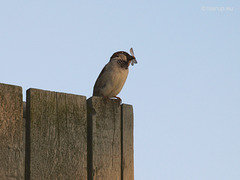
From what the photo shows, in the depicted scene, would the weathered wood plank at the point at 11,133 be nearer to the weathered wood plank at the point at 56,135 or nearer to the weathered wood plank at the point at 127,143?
the weathered wood plank at the point at 56,135

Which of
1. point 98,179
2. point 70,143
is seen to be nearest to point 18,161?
point 70,143

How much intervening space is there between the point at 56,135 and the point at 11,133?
311 mm

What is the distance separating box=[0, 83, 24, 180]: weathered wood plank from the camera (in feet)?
8.75

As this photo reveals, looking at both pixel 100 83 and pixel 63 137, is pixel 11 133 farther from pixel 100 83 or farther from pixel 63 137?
pixel 100 83

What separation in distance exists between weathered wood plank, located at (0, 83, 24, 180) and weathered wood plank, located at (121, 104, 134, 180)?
2.56ft

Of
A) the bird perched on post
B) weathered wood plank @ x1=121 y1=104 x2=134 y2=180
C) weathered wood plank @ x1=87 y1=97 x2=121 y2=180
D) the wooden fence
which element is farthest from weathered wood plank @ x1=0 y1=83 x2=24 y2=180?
the bird perched on post

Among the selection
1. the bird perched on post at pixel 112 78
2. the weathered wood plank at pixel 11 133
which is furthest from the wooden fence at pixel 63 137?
the bird perched on post at pixel 112 78

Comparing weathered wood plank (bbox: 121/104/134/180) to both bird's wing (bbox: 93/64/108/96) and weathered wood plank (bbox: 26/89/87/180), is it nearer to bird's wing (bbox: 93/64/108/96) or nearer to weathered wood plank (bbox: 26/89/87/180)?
weathered wood plank (bbox: 26/89/87/180)

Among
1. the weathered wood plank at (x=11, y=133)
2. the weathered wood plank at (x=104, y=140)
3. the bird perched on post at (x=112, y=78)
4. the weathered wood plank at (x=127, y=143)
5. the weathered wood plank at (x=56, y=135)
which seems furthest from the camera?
the bird perched on post at (x=112, y=78)

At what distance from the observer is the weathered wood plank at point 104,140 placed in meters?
3.00

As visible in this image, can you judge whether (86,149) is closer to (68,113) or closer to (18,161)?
(68,113)

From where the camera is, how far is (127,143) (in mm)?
3191

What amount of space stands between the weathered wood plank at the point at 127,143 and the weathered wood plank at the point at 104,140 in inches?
1.5

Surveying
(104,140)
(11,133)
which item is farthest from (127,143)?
(11,133)
